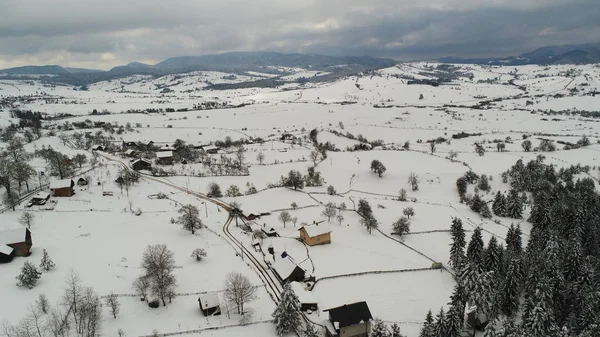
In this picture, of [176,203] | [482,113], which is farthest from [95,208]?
[482,113]

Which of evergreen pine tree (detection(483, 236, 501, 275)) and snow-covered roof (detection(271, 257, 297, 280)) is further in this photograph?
evergreen pine tree (detection(483, 236, 501, 275))

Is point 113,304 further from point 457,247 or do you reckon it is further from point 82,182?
point 82,182

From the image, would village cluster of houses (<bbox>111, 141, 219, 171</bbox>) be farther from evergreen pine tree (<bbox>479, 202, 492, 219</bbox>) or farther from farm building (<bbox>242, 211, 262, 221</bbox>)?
evergreen pine tree (<bbox>479, 202, 492, 219</bbox>)

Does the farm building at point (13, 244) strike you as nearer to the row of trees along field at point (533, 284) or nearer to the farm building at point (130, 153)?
the row of trees along field at point (533, 284)

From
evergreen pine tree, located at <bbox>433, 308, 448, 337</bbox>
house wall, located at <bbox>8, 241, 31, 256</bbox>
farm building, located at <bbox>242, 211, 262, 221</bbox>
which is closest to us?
evergreen pine tree, located at <bbox>433, 308, 448, 337</bbox>

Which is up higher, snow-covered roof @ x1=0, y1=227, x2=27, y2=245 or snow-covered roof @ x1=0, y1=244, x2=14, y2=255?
snow-covered roof @ x1=0, y1=227, x2=27, y2=245

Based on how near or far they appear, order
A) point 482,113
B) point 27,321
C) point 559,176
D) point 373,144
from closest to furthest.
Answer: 1. point 27,321
2. point 559,176
3. point 373,144
4. point 482,113

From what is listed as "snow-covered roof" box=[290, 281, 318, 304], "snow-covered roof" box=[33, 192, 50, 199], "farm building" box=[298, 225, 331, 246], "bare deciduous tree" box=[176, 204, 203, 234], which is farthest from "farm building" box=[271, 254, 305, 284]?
"snow-covered roof" box=[33, 192, 50, 199]

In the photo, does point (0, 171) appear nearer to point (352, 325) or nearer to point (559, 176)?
point (352, 325)
